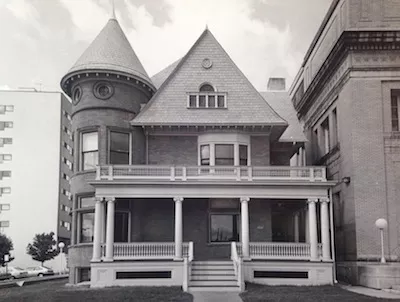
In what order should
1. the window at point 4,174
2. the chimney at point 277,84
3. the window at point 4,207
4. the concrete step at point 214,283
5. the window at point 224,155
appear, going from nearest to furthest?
the concrete step at point 214,283, the window at point 224,155, the chimney at point 277,84, the window at point 4,174, the window at point 4,207

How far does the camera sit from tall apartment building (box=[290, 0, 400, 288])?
58.2 ft

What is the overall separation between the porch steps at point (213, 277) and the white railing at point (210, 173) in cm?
283

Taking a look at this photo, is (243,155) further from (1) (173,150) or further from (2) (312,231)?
(2) (312,231)

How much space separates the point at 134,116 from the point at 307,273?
8.33m

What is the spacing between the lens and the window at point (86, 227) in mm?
19656

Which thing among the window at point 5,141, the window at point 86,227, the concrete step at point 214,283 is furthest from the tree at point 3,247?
the concrete step at point 214,283

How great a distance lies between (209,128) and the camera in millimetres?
20547

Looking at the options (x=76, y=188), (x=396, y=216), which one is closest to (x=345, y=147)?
(x=396, y=216)

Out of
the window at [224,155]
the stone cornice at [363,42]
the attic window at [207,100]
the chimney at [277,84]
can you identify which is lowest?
the window at [224,155]

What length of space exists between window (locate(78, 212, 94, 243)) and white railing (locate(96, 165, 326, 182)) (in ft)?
7.37

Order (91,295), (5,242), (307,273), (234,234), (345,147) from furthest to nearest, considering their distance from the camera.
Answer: (5,242)
(234,234)
(345,147)
(307,273)
(91,295)

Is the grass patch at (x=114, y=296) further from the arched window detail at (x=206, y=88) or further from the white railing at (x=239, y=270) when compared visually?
the arched window detail at (x=206, y=88)

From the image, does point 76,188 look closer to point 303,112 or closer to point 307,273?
point 307,273

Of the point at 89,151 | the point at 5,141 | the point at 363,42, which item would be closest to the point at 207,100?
the point at 89,151
